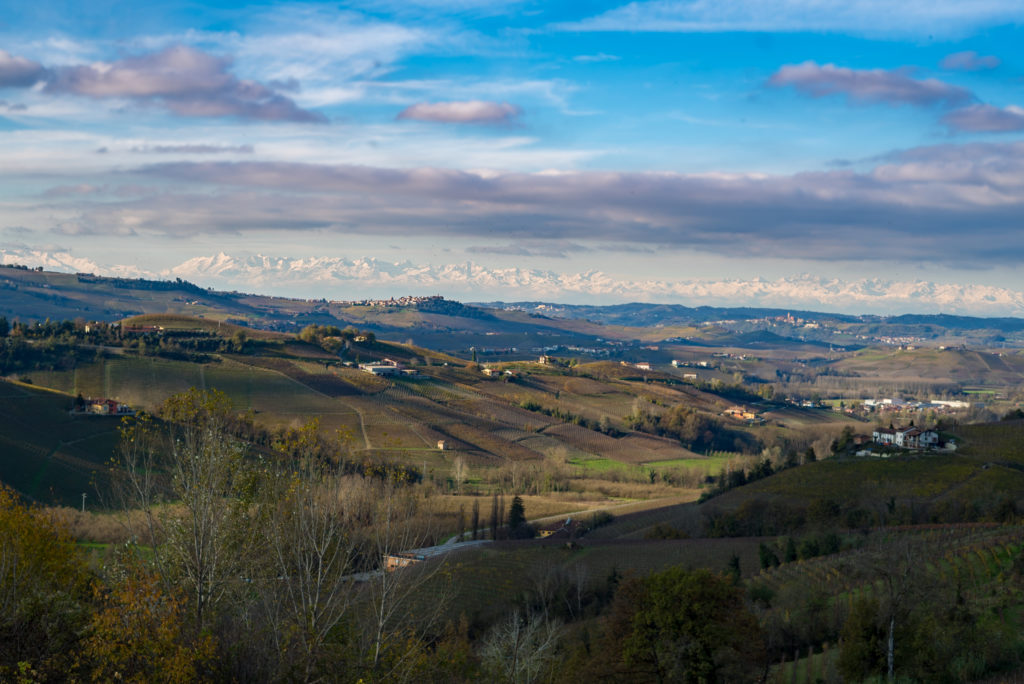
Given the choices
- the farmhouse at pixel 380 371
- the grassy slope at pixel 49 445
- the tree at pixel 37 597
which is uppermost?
the tree at pixel 37 597

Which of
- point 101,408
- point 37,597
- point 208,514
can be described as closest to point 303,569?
point 208,514

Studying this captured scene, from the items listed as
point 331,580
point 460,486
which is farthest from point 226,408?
point 460,486

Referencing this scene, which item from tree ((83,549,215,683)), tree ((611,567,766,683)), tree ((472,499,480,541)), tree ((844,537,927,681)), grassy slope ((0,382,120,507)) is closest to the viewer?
tree ((83,549,215,683))

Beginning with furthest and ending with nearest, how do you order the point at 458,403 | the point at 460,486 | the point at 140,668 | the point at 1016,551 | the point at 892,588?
the point at 458,403 < the point at 460,486 < the point at 1016,551 < the point at 892,588 < the point at 140,668

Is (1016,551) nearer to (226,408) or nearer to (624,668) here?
(624,668)

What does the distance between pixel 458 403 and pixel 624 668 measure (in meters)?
136

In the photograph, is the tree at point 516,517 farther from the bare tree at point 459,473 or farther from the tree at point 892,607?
the tree at point 892,607

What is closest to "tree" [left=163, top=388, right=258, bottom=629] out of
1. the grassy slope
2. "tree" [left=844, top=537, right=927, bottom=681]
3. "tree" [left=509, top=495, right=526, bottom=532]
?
"tree" [left=844, top=537, right=927, bottom=681]

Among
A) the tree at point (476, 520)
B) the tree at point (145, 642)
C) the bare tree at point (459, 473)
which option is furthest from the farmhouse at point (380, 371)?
the tree at point (145, 642)

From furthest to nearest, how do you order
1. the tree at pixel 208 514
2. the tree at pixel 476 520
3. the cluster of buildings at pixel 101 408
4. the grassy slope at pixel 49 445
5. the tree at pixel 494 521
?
the cluster of buildings at pixel 101 408 < the tree at pixel 476 520 < the tree at pixel 494 521 < the grassy slope at pixel 49 445 < the tree at pixel 208 514

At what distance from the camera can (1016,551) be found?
56531mm

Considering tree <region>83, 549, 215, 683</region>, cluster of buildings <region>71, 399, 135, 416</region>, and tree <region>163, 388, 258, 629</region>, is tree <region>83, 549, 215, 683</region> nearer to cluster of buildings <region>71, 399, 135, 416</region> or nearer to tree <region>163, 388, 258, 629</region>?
tree <region>163, 388, 258, 629</region>

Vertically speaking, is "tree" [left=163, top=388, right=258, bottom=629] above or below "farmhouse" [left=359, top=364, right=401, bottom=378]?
above

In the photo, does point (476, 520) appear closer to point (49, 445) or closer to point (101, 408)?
point (49, 445)
